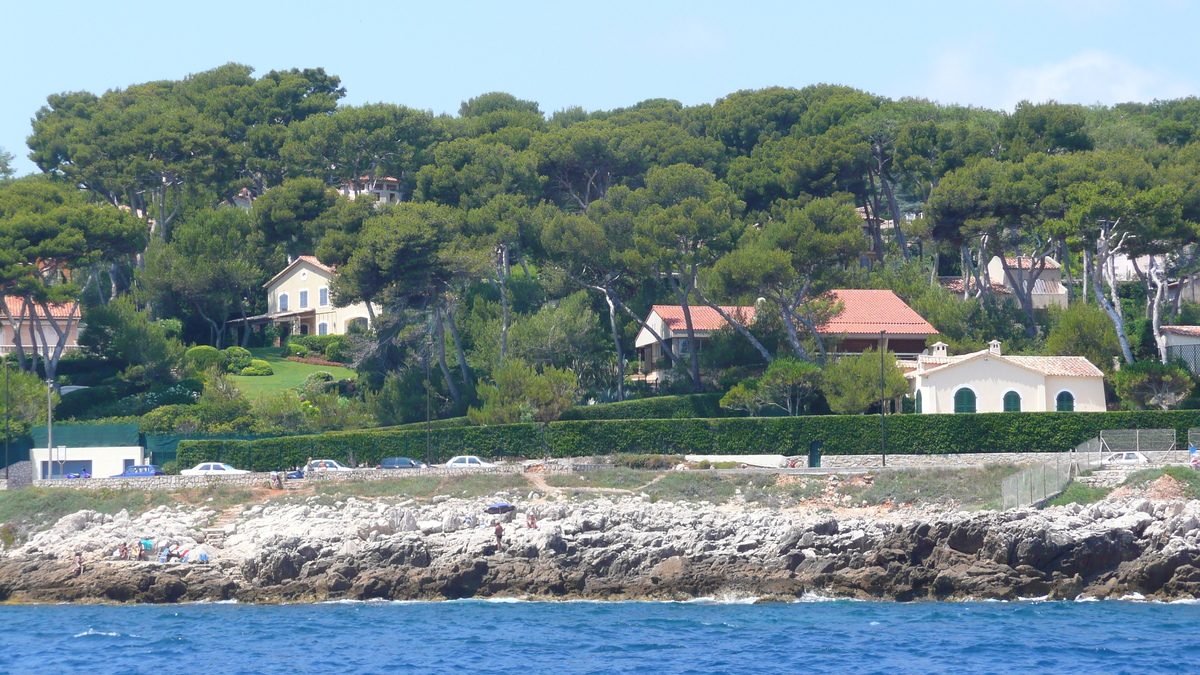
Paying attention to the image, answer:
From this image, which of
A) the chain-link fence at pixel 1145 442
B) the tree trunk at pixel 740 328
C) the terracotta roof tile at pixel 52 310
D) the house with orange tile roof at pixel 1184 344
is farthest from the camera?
the terracotta roof tile at pixel 52 310

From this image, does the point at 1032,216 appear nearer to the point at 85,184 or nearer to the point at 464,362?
the point at 464,362

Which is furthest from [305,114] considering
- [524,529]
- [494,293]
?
[524,529]

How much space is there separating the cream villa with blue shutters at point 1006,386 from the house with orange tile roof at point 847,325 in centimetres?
691

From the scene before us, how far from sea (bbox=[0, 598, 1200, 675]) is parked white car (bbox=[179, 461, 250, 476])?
13.2 meters

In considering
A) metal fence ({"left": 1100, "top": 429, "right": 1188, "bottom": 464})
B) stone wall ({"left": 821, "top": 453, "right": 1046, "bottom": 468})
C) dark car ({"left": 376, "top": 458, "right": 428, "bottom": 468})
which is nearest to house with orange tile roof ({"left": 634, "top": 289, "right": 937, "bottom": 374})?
stone wall ({"left": 821, "top": 453, "right": 1046, "bottom": 468})

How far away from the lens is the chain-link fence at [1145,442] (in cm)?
4397

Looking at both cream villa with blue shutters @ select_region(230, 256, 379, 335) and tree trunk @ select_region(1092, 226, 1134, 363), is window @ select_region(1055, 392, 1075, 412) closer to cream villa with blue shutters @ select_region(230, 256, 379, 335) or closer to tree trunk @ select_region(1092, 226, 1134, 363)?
tree trunk @ select_region(1092, 226, 1134, 363)

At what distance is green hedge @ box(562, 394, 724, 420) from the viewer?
53.2 m

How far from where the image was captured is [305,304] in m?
78.1

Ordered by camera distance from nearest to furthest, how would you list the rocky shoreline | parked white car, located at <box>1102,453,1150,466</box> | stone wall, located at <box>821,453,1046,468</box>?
the rocky shoreline → parked white car, located at <box>1102,453,1150,466</box> → stone wall, located at <box>821,453,1046,468</box>

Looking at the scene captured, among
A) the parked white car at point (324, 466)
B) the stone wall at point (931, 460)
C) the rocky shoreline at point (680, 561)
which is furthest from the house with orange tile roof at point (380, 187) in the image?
the rocky shoreline at point (680, 561)

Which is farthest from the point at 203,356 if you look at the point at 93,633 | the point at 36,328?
the point at 93,633

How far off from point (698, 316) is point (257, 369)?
2330 cm

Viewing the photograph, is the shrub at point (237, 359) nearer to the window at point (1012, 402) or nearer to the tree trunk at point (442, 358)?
the tree trunk at point (442, 358)
